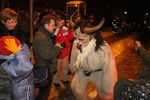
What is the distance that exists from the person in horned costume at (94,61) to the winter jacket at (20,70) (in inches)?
54.4

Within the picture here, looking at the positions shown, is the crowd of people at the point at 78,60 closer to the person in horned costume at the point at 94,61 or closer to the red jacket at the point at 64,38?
the person in horned costume at the point at 94,61

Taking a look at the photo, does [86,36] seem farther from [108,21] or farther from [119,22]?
[108,21]

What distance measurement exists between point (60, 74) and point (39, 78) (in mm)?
2665

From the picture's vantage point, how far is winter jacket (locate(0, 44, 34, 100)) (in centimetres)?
277

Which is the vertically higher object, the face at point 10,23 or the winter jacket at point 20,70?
the face at point 10,23

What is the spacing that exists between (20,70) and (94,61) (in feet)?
5.55

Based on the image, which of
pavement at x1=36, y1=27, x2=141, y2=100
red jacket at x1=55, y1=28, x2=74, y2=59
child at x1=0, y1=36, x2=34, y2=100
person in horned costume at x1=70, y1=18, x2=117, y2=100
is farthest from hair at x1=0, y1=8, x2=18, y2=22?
pavement at x1=36, y1=27, x2=141, y2=100

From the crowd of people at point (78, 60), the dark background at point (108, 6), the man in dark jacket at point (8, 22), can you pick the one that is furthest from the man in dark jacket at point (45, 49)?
the dark background at point (108, 6)

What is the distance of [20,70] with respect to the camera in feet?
9.16

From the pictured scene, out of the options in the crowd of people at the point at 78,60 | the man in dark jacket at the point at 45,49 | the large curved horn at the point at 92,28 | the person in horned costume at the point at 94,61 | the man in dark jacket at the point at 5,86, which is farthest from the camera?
the man in dark jacket at the point at 45,49

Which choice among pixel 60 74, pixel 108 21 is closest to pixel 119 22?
pixel 108 21

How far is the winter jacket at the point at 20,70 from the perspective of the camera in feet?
9.07

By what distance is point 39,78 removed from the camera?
3896 millimetres

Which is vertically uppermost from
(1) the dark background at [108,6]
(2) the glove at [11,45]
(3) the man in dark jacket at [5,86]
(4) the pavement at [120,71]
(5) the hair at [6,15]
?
(5) the hair at [6,15]
